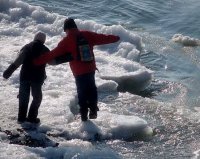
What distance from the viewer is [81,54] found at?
9039 millimetres

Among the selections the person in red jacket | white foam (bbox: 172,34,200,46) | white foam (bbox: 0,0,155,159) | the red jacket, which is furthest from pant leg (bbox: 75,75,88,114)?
white foam (bbox: 172,34,200,46)

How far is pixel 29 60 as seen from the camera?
29.6ft

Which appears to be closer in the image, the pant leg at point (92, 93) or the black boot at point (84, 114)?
the pant leg at point (92, 93)

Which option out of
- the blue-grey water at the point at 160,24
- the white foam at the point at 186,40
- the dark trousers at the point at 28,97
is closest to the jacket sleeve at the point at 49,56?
the dark trousers at the point at 28,97

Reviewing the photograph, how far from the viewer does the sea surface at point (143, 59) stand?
9.53 m

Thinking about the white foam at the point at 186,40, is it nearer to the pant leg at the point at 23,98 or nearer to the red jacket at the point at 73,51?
the red jacket at the point at 73,51

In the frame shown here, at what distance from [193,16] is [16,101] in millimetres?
11906

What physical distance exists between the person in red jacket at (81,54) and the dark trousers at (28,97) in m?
0.54

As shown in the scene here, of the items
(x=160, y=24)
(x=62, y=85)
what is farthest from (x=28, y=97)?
(x=160, y=24)

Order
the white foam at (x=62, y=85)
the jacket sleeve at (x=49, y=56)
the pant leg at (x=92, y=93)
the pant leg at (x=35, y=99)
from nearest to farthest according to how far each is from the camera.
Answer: the white foam at (x=62, y=85)
the jacket sleeve at (x=49, y=56)
the pant leg at (x=35, y=99)
the pant leg at (x=92, y=93)

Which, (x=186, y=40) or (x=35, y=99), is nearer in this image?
(x=35, y=99)

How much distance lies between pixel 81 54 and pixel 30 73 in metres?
1.01

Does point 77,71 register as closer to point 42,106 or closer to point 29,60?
point 29,60

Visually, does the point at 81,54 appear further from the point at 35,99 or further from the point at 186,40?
the point at 186,40
